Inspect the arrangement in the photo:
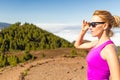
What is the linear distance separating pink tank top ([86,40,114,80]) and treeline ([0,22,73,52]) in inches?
2202

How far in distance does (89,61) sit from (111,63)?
674 mm

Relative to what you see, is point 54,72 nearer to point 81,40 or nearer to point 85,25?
point 81,40

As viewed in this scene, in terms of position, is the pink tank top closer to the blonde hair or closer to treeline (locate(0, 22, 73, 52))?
the blonde hair

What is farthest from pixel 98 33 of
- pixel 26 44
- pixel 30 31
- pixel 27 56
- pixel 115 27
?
pixel 30 31

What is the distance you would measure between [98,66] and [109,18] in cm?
80

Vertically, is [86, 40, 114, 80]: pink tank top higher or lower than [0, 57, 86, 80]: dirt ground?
higher

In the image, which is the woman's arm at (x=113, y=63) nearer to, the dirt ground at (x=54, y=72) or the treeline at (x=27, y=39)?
the dirt ground at (x=54, y=72)

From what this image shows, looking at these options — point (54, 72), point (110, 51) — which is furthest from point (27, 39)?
point (110, 51)

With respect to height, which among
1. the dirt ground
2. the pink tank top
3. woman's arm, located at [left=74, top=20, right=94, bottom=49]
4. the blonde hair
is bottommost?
the dirt ground

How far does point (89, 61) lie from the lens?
685 centimetres

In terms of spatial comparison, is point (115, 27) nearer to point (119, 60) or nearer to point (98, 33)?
point (98, 33)

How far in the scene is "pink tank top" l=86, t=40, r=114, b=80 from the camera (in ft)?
21.8

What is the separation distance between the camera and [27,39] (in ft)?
251

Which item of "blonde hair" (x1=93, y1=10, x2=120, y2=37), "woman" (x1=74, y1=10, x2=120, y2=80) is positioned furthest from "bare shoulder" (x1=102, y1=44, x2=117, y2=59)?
"blonde hair" (x1=93, y1=10, x2=120, y2=37)
